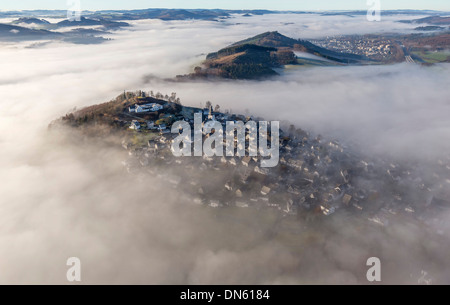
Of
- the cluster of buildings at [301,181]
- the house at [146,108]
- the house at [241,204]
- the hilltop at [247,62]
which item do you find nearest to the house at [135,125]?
the house at [146,108]

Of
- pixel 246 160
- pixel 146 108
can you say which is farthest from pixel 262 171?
pixel 146 108

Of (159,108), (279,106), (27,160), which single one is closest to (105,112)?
(159,108)

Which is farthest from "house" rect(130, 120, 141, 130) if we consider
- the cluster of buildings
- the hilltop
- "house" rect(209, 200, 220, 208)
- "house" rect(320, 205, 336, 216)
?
the hilltop

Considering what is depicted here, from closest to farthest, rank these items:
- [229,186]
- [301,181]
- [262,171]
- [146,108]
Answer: [229,186], [301,181], [262,171], [146,108]

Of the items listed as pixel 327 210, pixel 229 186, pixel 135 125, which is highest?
pixel 135 125

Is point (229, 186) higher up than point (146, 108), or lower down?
lower down

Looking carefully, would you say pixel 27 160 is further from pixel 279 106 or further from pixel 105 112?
pixel 279 106

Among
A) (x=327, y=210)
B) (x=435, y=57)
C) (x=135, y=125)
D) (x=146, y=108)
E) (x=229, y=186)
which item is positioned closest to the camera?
(x=327, y=210)

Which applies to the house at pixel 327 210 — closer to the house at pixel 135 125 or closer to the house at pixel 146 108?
the house at pixel 135 125

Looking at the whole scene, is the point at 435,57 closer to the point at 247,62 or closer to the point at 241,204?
the point at 247,62

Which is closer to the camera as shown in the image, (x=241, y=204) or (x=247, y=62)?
(x=241, y=204)

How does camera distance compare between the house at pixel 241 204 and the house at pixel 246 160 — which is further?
the house at pixel 246 160

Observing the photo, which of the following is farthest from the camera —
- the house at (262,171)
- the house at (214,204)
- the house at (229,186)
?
the house at (262,171)
